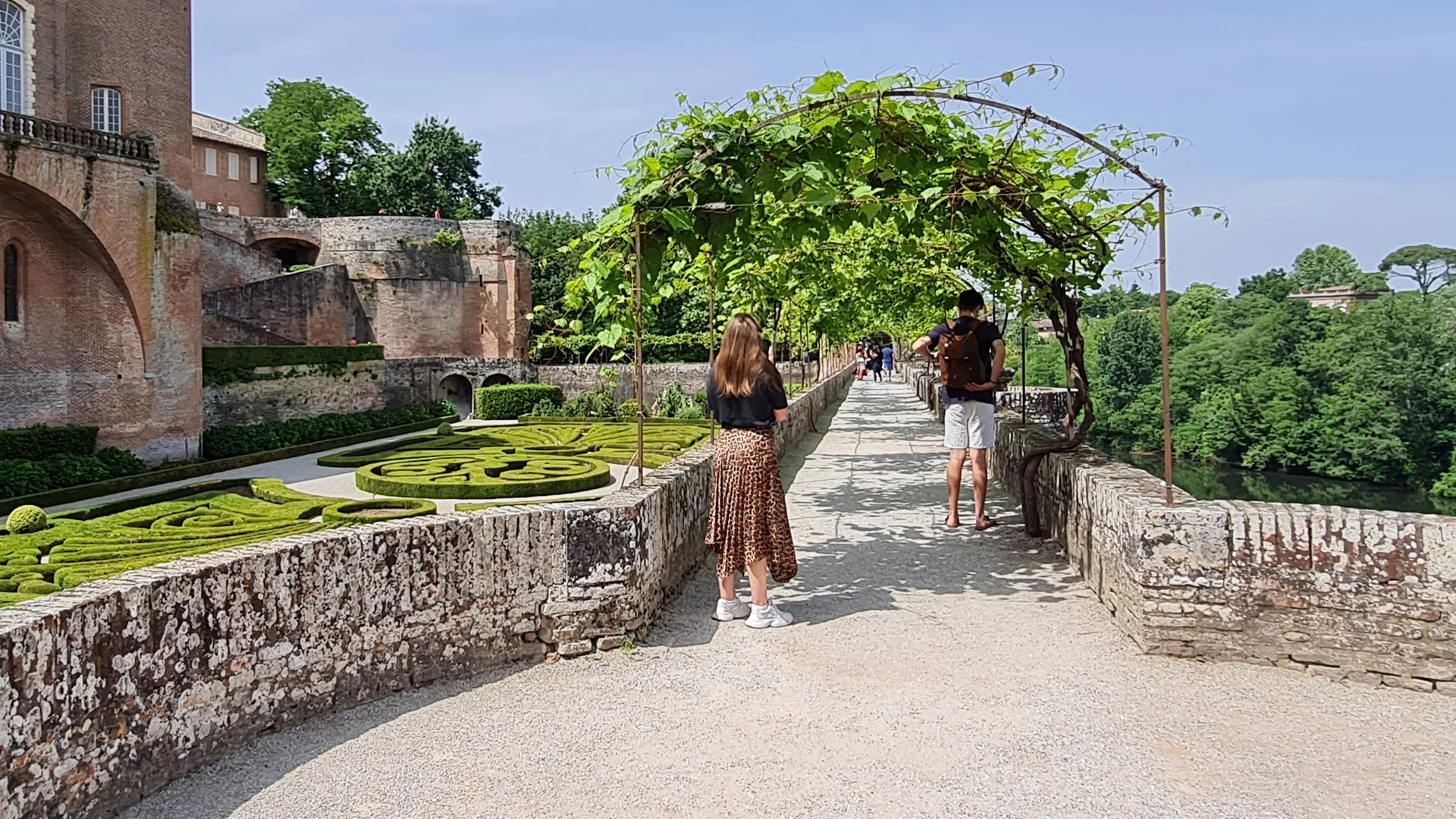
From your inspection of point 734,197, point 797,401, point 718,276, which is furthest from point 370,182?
point 734,197

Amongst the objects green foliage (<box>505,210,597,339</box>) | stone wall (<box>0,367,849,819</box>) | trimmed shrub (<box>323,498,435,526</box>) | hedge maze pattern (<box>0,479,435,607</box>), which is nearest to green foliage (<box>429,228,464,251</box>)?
A: green foliage (<box>505,210,597,339</box>)

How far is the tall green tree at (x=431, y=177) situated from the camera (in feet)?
176

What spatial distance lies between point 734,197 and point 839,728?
3.26 m

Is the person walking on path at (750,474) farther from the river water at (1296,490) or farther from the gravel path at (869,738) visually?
the river water at (1296,490)

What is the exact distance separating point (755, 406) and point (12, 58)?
2153cm

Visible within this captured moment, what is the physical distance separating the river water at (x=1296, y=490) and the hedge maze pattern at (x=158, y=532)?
102 ft

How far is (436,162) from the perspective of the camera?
55688 mm

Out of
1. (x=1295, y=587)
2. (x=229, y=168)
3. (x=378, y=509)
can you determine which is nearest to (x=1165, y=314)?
(x=1295, y=587)

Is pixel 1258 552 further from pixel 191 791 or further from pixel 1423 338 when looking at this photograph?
pixel 1423 338

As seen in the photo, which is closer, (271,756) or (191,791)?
(191,791)

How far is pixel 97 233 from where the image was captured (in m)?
19.4

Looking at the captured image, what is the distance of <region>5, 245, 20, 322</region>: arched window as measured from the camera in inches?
755

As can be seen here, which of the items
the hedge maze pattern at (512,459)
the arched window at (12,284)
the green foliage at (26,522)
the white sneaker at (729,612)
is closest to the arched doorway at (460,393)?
the hedge maze pattern at (512,459)

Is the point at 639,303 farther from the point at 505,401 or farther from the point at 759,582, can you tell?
the point at 505,401
